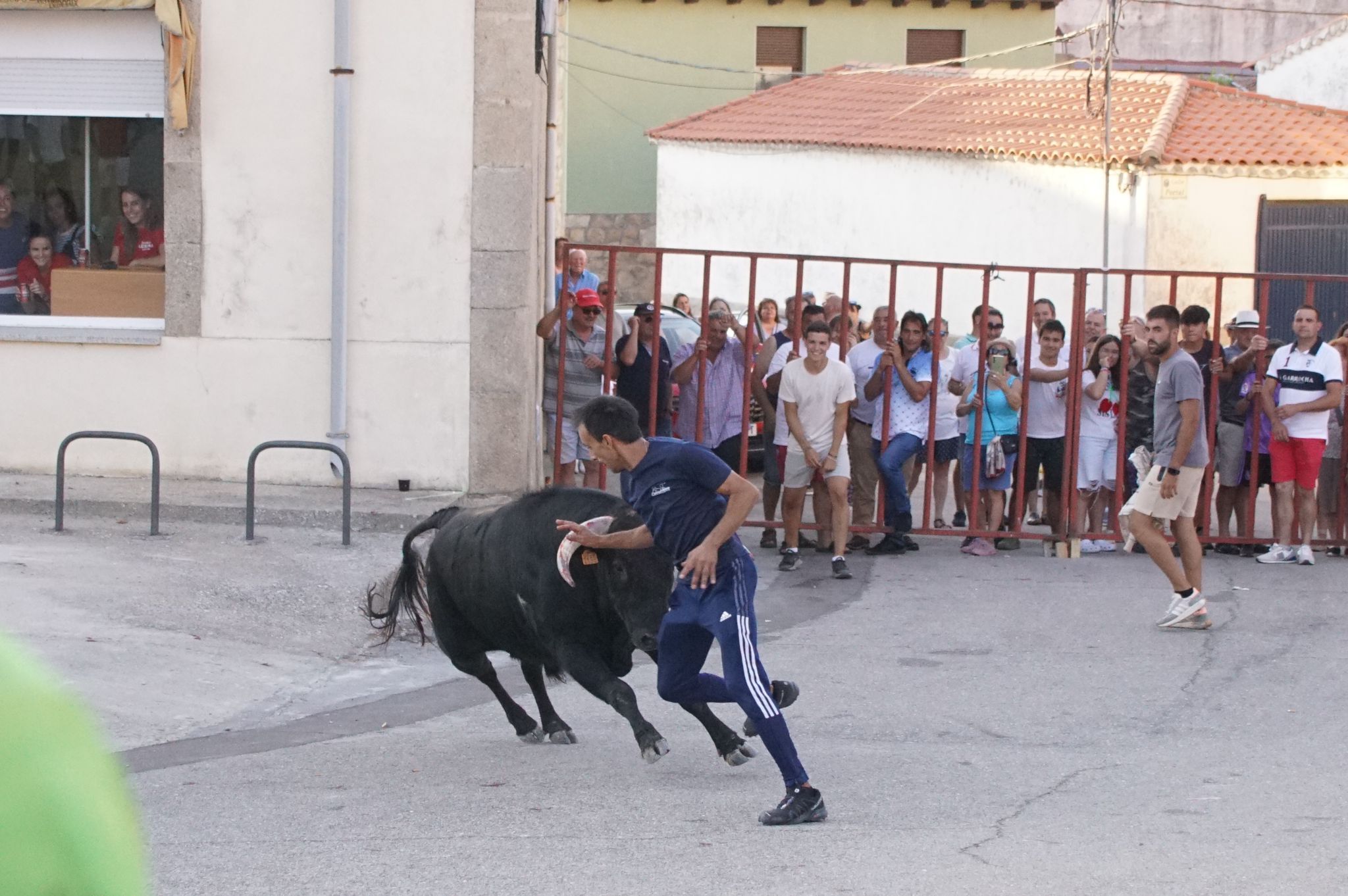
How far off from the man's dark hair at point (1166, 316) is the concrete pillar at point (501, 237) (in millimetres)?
4578

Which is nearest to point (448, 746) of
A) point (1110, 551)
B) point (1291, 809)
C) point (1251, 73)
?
point (1291, 809)

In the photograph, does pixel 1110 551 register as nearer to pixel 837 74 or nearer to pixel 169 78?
pixel 169 78

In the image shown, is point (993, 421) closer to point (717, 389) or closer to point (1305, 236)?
point (717, 389)

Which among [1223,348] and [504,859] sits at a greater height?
[1223,348]

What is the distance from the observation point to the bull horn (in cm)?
602

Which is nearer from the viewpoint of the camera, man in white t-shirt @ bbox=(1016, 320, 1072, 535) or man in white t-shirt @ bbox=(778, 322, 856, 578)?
man in white t-shirt @ bbox=(778, 322, 856, 578)

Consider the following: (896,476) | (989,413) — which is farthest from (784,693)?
(989,413)

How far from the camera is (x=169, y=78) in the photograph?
11.6 meters

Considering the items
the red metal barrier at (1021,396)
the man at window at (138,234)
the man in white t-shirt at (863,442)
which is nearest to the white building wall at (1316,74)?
the red metal barrier at (1021,396)

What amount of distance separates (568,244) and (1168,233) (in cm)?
1382

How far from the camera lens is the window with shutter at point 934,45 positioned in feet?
119

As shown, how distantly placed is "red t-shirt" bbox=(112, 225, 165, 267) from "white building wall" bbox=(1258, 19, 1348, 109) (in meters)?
21.3

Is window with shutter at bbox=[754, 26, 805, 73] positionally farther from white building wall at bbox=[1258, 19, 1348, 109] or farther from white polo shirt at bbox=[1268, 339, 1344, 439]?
white polo shirt at bbox=[1268, 339, 1344, 439]

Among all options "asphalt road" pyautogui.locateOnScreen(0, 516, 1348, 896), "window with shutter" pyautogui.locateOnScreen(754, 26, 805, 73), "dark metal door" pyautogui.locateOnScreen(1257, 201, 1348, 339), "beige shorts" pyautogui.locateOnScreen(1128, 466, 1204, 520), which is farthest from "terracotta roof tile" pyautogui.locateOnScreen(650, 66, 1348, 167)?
"beige shorts" pyautogui.locateOnScreen(1128, 466, 1204, 520)
